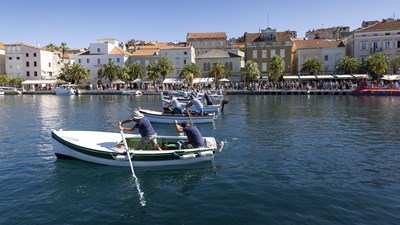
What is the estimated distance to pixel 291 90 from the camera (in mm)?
72188

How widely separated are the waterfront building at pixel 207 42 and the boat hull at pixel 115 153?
3794 inches

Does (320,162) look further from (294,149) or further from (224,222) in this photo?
(224,222)

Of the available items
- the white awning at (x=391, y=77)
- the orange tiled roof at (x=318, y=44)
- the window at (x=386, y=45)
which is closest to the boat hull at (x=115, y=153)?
the white awning at (x=391, y=77)

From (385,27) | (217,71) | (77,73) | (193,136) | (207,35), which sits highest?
(207,35)

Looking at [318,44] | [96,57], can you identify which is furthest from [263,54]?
[96,57]

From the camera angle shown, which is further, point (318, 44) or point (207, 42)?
point (207, 42)

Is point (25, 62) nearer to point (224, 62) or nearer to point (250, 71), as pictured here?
point (224, 62)

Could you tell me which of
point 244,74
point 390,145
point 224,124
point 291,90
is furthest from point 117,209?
point 244,74

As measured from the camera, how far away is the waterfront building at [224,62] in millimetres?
90938

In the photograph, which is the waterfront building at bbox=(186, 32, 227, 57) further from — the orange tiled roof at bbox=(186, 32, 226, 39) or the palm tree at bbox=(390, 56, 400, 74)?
the palm tree at bbox=(390, 56, 400, 74)

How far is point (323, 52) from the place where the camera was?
283 ft

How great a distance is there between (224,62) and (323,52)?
80.5 ft

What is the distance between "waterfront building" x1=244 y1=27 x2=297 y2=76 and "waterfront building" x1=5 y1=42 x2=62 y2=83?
187 feet

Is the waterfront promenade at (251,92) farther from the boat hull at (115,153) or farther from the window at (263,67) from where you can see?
the boat hull at (115,153)
